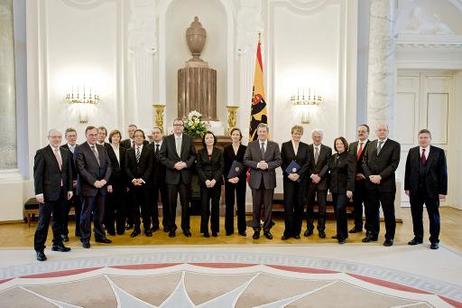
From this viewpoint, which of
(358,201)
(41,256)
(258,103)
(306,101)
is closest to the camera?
(41,256)

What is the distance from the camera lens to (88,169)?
17.9 feet

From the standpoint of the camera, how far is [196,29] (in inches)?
322

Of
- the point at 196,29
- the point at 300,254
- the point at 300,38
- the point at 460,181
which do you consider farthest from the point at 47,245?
the point at 460,181

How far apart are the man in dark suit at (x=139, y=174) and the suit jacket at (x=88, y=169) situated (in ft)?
1.66

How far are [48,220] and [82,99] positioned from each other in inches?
123

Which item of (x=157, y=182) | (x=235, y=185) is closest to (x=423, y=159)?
(x=235, y=185)

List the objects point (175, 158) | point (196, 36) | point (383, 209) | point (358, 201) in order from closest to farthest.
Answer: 1. point (383, 209)
2. point (175, 158)
3. point (358, 201)
4. point (196, 36)

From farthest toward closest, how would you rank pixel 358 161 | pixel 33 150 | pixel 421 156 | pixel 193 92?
pixel 193 92 < pixel 33 150 < pixel 358 161 < pixel 421 156

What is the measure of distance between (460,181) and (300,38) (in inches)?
156

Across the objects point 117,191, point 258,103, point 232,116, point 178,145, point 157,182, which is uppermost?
point 258,103

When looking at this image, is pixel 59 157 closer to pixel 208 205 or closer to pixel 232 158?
pixel 208 205

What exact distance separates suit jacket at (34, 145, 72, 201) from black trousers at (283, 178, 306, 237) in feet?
8.87

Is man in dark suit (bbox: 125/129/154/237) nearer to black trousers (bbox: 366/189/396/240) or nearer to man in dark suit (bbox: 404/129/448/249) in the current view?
black trousers (bbox: 366/189/396/240)

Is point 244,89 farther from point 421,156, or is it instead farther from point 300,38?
point 421,156
